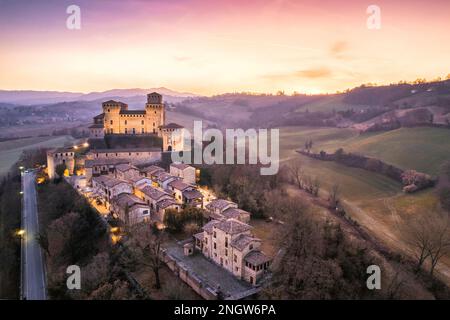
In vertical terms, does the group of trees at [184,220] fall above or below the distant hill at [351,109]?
below

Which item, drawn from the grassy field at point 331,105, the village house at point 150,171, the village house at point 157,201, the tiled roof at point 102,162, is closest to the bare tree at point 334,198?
the village house at point 157,201

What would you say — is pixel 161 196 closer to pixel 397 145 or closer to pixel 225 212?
pixel 225 212

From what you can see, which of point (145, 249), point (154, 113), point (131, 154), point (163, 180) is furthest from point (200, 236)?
point (154, 113)

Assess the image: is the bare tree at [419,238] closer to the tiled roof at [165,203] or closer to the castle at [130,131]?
the tiled roof at [165,203]

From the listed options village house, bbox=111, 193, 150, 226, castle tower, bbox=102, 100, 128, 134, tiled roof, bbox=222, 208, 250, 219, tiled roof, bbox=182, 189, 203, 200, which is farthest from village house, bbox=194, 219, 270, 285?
castle tower, bbox=102, 100, 128, 134
